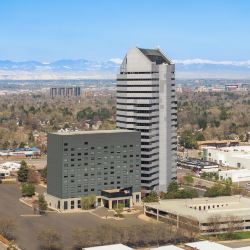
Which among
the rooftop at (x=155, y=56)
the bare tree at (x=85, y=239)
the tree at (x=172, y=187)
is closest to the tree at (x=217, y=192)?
the tree at (x=172, y=187)

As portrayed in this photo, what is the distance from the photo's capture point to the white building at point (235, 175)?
2362 inches

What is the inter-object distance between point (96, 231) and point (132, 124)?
14.8 metres

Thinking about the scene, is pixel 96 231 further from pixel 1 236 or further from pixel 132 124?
pixel 132 124

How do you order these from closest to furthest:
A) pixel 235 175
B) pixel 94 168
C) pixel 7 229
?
pixel 7 229, pixel 94 168, pixel 235 175

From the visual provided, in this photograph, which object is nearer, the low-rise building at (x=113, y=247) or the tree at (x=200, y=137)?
the low-rise building at (x=113, y=247)

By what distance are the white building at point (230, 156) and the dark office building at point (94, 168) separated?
2081cm

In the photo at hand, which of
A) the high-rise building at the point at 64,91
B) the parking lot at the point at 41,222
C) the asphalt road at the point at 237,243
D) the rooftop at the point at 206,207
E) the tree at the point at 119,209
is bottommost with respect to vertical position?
the asphalt road at the point at 237,243

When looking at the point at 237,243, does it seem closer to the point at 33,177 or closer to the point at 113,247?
the point at 113,247

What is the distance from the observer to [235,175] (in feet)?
197

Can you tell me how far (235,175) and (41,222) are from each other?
23.1 metres

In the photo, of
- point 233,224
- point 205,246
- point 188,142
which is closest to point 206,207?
point 233,224

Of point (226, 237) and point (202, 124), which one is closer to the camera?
point (226, 237)

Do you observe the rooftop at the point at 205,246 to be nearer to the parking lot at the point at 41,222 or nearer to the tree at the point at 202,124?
the parking lot at the point at 41,222

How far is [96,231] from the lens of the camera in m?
37.1
